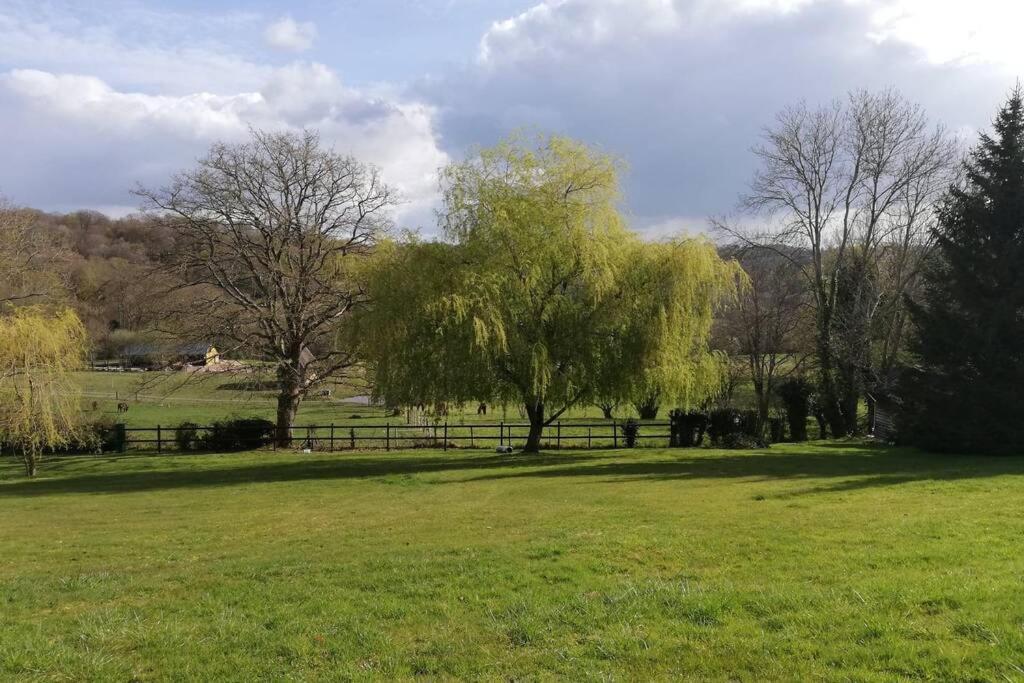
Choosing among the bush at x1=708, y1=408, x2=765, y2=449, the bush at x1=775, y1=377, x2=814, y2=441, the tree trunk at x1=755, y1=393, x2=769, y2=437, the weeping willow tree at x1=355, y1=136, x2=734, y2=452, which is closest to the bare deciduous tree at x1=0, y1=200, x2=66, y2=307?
the weeping willow tree at x1=355, y1=136, x2=734, y2=452

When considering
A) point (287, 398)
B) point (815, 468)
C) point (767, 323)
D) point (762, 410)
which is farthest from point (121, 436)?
point (767, 323)

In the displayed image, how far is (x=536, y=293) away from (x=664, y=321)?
440cm

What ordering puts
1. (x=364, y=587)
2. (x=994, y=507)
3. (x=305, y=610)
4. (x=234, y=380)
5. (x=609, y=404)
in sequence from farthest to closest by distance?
(x=234, y=380)
(x=609, y=404)
(x=994, y=507)
(x=364, y=587)
(x=305, y=610)

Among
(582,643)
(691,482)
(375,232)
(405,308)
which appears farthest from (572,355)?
(582,643)

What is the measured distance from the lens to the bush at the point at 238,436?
1241 inches

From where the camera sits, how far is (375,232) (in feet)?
100

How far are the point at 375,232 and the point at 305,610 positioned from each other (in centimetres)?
2569

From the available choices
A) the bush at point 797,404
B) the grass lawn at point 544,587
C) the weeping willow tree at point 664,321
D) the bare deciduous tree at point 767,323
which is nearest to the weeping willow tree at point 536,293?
the weeping willow tree at point 664,321

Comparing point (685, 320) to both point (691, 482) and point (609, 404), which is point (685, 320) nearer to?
point (609, 404)

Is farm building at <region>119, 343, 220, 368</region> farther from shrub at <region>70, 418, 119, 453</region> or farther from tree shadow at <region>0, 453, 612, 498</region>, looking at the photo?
tree shadow at <region>0, 453, 612, 498</region>

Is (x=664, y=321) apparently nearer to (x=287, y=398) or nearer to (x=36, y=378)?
(x=287, y=398)

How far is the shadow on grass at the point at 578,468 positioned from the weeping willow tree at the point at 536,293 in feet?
8.28

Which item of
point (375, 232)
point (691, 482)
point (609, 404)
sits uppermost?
point (375, 232)

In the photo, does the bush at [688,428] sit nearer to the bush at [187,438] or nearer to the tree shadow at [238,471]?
the tree shadow at [238,471]
